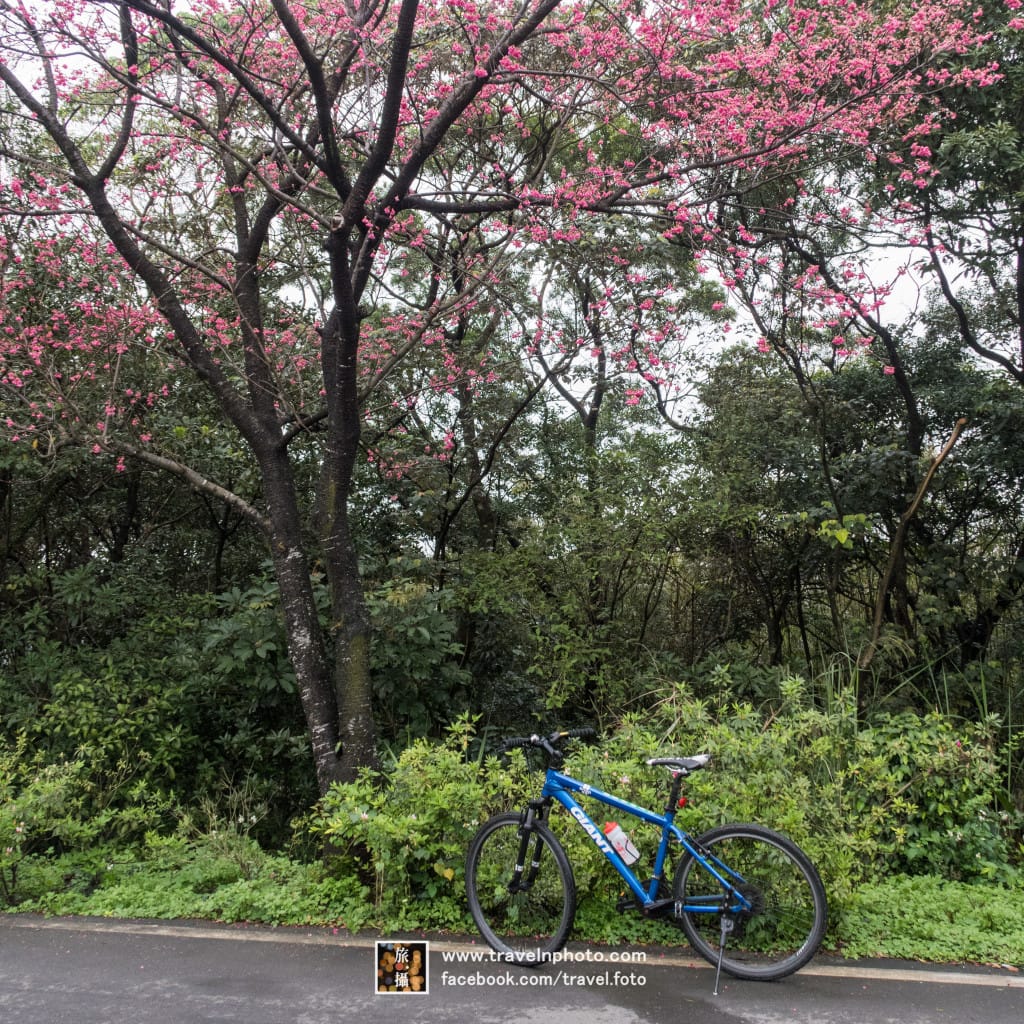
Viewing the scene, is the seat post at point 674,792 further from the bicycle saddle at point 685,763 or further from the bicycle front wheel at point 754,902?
the bicycle front wheel at point 754,902

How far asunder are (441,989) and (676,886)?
102 cm

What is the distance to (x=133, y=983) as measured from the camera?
3.17 metres

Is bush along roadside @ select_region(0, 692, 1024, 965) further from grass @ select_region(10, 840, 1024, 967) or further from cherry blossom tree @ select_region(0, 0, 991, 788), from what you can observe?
cherry blossom tree @ select_region(0, 0, 991, 788)

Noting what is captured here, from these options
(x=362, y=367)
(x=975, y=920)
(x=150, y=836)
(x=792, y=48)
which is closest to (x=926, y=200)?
(x=792, y=48)

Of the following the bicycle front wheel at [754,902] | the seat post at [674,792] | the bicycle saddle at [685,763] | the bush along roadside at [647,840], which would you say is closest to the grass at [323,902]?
the bush along roadside at [647,840]

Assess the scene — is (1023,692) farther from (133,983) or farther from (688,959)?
(133,983)

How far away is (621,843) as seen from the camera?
3273 mm

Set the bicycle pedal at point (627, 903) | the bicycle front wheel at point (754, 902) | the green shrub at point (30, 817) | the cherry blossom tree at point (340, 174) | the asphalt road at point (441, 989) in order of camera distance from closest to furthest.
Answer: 1. the asphalt road at point (441, 989)
2. the bicycle front wheel at point (754, 902)
3. the bicycle pedal at point (627, 903)
4. the green shrub at point (30, 817)
5. the cherry blossom tree at point (340, 174)

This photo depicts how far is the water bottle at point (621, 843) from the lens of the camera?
10.7 feet

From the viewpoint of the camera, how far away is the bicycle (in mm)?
3098

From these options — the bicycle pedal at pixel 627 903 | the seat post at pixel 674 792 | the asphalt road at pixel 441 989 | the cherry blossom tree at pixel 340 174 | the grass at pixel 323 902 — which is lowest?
the asphalt road at pixel 441 989

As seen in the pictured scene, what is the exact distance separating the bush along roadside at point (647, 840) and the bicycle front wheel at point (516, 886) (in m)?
0.13

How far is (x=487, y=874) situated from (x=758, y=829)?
3.97ft

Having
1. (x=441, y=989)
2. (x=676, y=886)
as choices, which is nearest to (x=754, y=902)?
(x=676, y=886)
